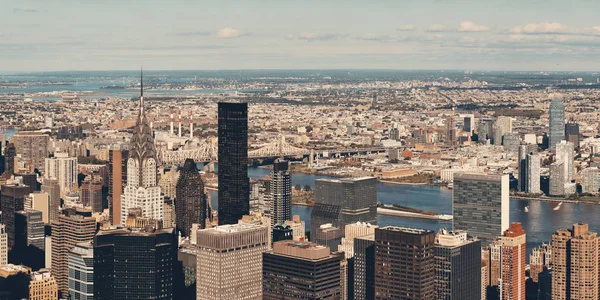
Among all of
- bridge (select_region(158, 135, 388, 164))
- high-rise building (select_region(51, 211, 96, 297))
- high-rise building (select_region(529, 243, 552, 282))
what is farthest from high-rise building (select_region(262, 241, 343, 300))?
bridge (select_region(158, 135, 388, 164))

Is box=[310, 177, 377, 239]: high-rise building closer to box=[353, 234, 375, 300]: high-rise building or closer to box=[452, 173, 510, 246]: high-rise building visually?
box=[452, 173, 510, 246]: high-rise building

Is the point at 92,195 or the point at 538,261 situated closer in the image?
the point at 538,261

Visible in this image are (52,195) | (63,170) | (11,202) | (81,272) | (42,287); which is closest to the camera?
(81,272)

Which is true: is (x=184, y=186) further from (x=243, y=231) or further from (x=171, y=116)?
Result: (x=171, y=116)

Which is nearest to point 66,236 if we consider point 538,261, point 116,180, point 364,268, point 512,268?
point 364,268

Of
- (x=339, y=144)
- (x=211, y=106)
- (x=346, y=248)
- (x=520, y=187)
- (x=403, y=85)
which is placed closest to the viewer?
(x=346, y=248)

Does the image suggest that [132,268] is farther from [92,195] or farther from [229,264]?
[92,195]

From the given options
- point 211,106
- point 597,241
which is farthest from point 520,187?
point 211,106
